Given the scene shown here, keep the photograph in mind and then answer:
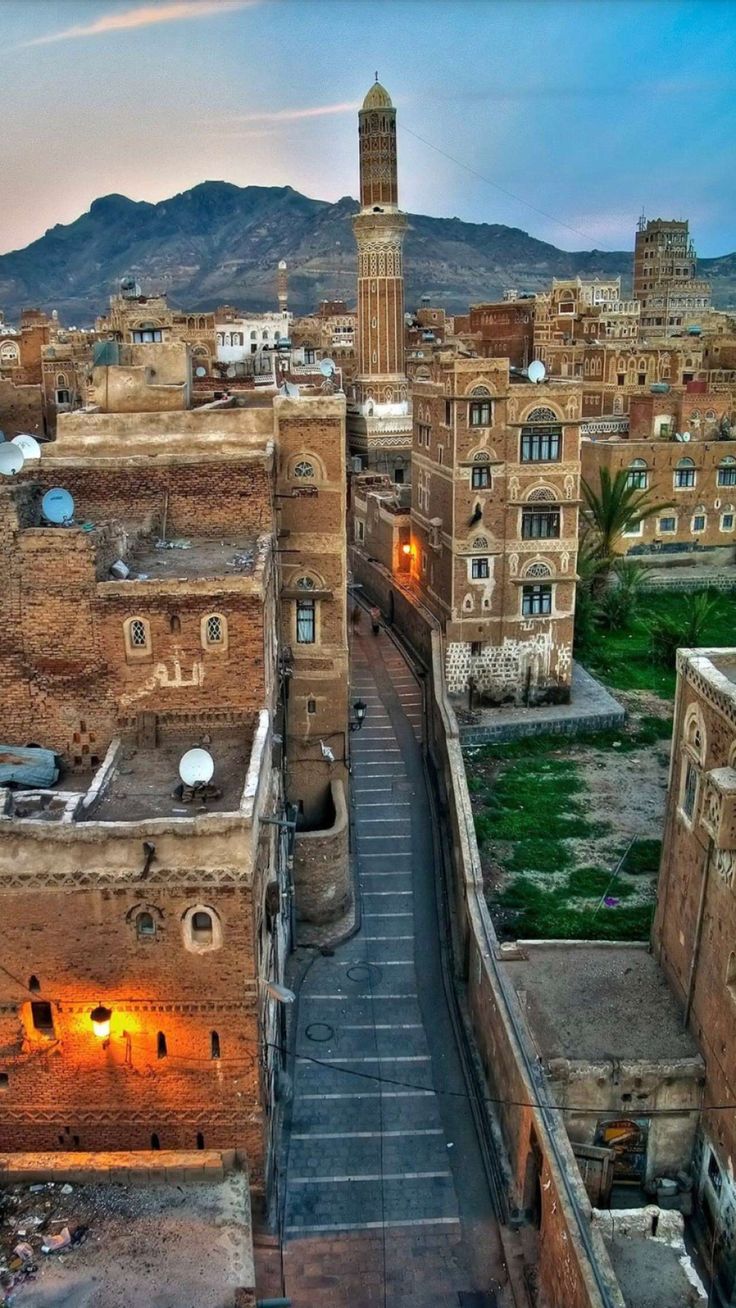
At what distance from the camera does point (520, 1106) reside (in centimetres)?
1653

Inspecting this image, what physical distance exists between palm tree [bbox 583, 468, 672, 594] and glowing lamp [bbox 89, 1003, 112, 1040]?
32.8 m

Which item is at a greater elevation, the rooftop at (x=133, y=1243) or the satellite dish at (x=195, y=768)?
the satellite dish at (x=195, y=768)

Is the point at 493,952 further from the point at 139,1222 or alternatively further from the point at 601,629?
the point at 601,629

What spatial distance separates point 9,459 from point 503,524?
1833cm

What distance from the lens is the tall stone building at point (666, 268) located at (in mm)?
132375

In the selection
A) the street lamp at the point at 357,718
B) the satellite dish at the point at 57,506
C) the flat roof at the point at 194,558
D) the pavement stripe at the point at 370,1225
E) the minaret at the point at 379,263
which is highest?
the minaret at the point at 379,263

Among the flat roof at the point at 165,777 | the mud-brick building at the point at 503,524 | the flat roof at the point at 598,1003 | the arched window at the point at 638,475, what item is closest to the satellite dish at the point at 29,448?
the flat roof at the point at 165,777

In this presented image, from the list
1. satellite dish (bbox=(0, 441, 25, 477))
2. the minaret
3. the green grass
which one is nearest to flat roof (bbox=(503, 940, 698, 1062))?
satellite dish (bbox=(0, 441, 25, 477))

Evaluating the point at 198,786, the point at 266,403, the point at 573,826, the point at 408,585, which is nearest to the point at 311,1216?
the point at 198,786

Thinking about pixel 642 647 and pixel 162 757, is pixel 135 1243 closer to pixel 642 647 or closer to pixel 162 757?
pixel 162 757

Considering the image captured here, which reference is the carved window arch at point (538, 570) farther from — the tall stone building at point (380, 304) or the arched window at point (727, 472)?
the tall stone building at point (380, 304)

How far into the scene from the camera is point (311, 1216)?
16438 mm

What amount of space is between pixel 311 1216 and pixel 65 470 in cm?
1462

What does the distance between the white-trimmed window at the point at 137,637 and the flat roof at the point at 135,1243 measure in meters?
8.28
